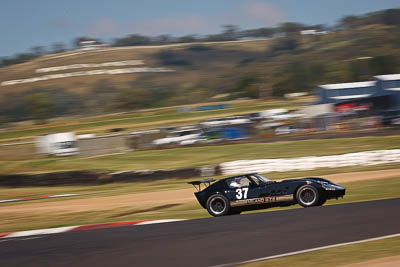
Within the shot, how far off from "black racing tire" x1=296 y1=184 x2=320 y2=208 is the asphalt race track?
49 cm

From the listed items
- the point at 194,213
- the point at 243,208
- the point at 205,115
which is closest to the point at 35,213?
the point at 194,213

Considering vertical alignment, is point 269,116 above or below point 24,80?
below

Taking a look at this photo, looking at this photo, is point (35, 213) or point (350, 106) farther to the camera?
point (350, 106)

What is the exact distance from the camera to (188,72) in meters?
136

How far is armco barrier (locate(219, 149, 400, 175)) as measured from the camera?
21.2 m

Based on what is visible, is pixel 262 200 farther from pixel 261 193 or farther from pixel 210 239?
pixel 210 239

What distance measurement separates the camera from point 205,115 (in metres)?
60.7

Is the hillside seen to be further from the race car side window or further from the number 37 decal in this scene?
the number 37 decal

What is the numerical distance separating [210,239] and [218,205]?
3.53 m

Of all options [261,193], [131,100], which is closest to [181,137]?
[261,193]

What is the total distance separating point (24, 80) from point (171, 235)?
412 ft

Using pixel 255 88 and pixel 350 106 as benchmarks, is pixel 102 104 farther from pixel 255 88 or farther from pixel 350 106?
pixel 350 106

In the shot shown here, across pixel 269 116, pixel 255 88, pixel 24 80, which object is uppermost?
pixel 24 80

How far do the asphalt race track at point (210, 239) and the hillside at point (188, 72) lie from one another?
6831 cm
